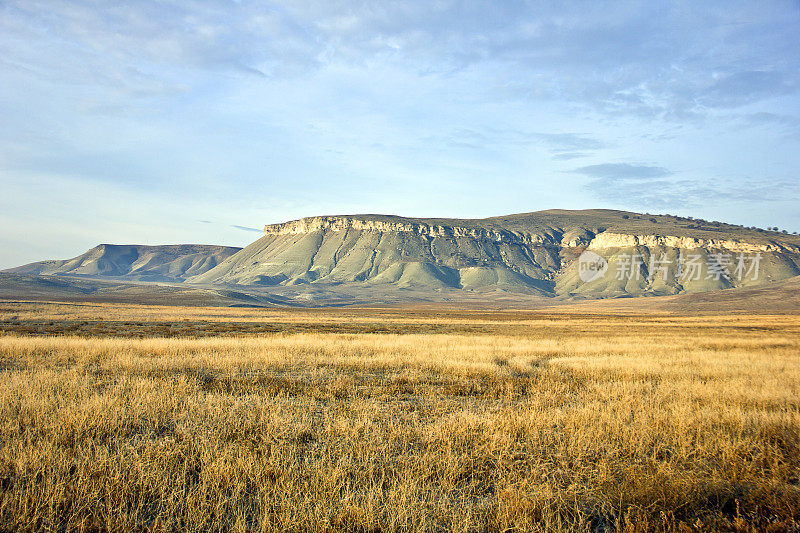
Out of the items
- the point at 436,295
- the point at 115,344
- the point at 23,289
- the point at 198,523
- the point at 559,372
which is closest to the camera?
the point at 198,523

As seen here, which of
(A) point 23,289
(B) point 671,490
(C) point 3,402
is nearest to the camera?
(B) point 671,490

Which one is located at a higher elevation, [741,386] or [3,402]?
[3,402]

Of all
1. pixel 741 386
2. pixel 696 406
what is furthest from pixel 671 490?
pixel 741 386

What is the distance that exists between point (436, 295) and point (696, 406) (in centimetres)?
17918

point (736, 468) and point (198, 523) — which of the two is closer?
point (198, 523)

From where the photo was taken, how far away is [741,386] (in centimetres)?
1109

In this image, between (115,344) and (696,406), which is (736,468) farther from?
(115,344)

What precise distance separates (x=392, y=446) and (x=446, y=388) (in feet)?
15.8

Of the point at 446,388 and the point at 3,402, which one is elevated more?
the point at 3,402

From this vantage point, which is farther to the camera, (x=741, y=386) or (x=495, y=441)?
(x=741, y=386)

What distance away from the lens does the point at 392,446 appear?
596cm

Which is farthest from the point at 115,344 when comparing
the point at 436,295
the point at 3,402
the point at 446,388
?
the point at 436,295

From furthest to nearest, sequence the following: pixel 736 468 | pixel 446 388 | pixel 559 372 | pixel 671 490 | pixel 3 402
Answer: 1. pixel 559 372
2. pixel 446 388
3. pixel 3 402
4. pixel 736 468
5. pixel 671 490

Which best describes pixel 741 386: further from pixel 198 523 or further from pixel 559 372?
pixel 198 523
